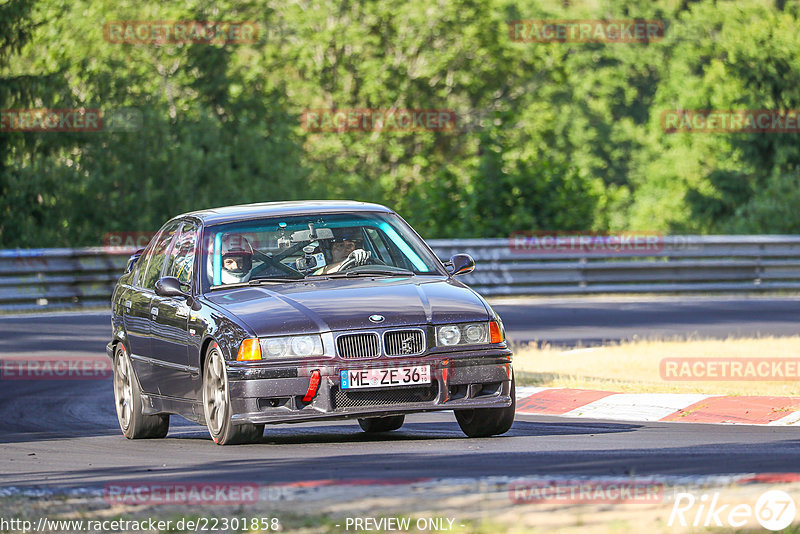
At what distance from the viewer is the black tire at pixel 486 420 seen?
9086mm

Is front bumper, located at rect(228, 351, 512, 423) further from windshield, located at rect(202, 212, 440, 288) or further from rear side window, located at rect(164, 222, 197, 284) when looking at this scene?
rear side window, located at rect(164, 222, 197, 284)

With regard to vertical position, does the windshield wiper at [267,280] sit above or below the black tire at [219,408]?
above

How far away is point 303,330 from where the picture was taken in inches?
335

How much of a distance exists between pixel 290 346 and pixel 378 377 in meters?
0.56

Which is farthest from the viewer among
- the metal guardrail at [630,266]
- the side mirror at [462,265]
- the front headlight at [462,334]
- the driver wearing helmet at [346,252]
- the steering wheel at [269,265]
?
the metal guardrail at [630,266]

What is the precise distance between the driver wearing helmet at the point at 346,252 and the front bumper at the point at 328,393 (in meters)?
1.28

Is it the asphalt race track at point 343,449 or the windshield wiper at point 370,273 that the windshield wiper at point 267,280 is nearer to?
the windshield wiper at point 370,273

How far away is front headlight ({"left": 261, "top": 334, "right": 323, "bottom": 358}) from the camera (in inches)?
335

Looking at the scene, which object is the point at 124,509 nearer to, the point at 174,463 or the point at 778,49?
the point at 174,463

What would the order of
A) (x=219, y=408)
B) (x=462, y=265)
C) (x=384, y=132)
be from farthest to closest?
(x=384, y=132) → (x=462, y=265) → (x=219, y=408)

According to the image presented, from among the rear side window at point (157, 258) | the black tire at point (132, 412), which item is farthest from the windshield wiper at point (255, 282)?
the black tire at point (132, 412)

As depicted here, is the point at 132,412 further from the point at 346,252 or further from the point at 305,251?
the point at 346,252

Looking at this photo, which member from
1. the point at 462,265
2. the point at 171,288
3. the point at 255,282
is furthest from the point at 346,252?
the point at 171,288

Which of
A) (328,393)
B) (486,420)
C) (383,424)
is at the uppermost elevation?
(328,393)
